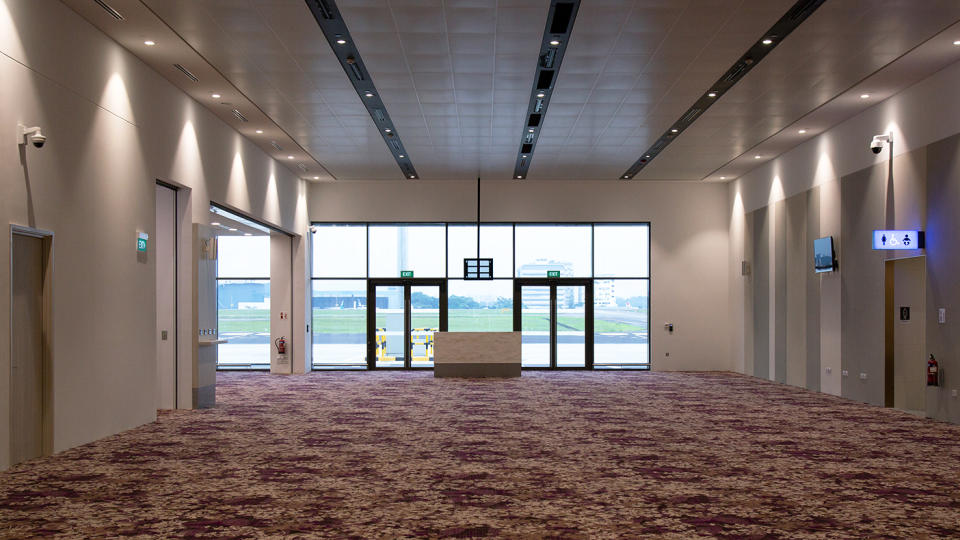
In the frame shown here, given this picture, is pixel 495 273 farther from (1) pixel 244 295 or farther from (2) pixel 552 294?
(1) pixel 244 295

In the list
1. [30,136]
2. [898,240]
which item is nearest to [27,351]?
[30,136]

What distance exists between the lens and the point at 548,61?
10.1 meters

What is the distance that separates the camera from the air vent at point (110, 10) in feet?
26.8

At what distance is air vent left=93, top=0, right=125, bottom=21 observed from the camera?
26.8ft

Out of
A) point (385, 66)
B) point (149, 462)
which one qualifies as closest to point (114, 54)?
point (385, 66)

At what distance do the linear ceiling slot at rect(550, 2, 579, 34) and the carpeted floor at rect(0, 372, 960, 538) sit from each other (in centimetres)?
468

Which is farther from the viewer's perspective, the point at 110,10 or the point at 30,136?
the point at 110,10

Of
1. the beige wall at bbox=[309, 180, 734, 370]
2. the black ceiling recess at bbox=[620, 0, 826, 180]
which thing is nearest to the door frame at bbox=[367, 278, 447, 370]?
the beige wall at bbox=[309, 180, 734, 370]

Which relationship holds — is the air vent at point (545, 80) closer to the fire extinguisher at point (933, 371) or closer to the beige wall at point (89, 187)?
the beige wall at point (89, 187)

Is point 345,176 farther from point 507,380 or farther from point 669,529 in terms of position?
point 669,529

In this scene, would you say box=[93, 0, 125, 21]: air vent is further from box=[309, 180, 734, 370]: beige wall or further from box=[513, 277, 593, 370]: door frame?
box=[513, 277, 593, 370]: door frame

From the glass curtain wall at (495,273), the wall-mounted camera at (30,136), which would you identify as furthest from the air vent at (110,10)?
the glass curtain wall at (495,273)

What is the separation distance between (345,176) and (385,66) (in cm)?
906

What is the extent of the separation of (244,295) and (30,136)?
13.5 meters
